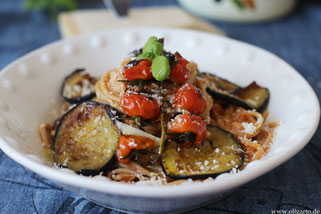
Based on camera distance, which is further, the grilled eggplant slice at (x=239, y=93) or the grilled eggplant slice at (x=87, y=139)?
the grilled eggplant slice at (x=239, y=93)

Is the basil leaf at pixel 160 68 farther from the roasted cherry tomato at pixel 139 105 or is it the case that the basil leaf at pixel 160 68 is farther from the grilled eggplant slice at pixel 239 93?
the grilled eggplant slice at pixel 239 93

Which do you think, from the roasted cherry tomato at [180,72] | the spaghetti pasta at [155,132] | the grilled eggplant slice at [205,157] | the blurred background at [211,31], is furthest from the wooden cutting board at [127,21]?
the grilled eggplant slice at [205,157]

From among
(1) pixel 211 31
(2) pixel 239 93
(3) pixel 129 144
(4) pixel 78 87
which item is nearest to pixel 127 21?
(1) pixel 211 31

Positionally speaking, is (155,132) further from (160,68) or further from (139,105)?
(160,68)

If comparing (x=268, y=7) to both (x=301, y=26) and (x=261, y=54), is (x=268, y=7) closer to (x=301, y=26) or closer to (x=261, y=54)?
(x=301, y=26)

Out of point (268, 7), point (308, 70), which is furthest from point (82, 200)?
point (268, 7)

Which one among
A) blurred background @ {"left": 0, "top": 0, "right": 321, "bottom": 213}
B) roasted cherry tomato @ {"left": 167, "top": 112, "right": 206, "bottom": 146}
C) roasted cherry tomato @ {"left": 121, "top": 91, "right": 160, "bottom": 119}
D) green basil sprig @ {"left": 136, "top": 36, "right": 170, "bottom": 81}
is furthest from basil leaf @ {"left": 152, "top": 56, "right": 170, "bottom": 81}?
blurred background @ {"left": 0, "top": 0, "right": 321, "bottom": 213}

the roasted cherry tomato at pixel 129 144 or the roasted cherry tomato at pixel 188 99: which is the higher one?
the roasted cherry tomato at pixel 188 99
